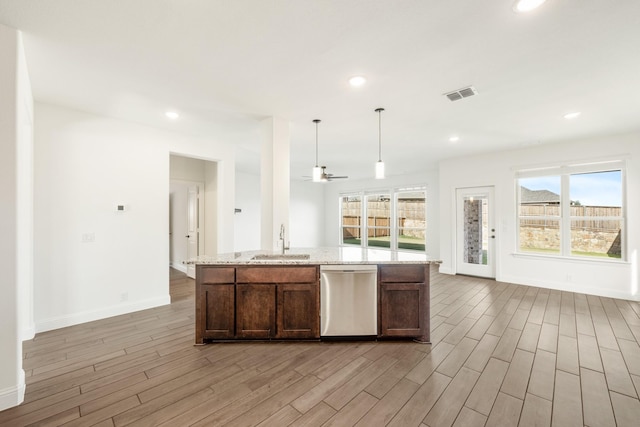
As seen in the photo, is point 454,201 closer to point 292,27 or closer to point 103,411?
point 292,27

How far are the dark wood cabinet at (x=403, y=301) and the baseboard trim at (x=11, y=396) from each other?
2.94 metres

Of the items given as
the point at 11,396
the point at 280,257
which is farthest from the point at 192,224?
the point at 11,396

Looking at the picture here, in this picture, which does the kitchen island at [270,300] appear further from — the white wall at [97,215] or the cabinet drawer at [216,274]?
the white wall at [97,215]

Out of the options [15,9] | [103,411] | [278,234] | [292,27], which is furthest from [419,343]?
[15,9]

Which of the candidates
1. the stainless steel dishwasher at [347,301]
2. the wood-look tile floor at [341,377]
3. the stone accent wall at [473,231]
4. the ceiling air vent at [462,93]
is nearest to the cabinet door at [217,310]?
the wood-look tile floor at [341,377]

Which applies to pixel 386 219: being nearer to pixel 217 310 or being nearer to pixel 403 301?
pixel 403 301

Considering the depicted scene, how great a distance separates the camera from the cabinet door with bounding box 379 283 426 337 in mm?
2893

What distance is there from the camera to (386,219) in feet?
29.7

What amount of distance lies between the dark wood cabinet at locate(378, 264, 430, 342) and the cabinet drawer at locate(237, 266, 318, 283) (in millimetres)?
880

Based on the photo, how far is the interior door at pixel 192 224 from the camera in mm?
5730

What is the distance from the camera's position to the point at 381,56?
2.26 meters

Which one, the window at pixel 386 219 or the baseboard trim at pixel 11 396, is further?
the window at pixel 386 219

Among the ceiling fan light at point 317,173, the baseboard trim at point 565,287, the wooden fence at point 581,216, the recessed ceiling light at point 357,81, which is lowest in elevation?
the baseboard trim at point 565,287

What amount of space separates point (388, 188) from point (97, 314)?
24.8ft
